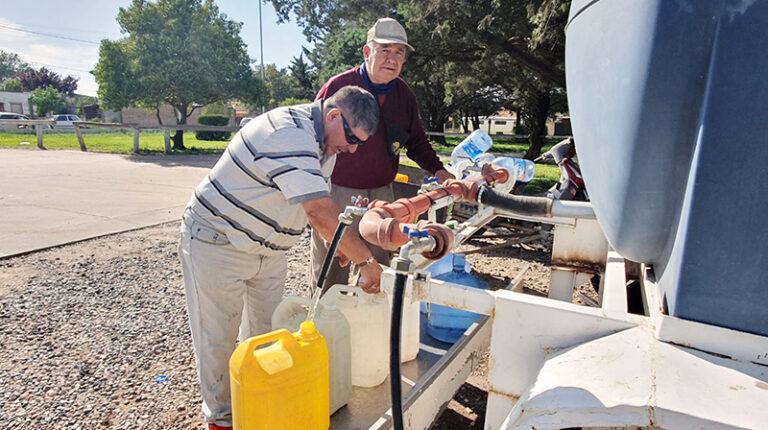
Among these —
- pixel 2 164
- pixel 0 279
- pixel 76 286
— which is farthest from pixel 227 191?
pixel 2 164

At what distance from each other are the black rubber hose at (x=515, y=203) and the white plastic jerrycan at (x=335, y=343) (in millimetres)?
834

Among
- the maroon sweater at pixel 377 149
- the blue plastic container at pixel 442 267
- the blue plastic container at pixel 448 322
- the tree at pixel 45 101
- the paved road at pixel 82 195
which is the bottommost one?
the paved road at pixel 82 195

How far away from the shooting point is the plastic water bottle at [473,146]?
12.9 feet

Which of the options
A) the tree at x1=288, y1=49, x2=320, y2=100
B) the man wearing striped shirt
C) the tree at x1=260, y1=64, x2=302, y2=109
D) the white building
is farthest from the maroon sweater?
the white building

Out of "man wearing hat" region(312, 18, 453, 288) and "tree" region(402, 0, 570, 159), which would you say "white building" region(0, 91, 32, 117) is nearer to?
"tree" region(402, 0, 570, 159)

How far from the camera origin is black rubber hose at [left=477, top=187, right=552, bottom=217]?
2.18m

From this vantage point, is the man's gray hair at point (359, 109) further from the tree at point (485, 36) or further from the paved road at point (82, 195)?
the paved road at point (82, 195)

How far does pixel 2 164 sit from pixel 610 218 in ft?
49.5

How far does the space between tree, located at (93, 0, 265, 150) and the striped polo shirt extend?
56.8 ft

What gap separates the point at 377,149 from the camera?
3139 mm

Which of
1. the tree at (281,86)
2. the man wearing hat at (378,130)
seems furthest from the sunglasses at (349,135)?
the tree at (281,86)

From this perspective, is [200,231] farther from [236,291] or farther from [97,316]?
[97,316]

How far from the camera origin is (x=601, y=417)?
109 centimetres

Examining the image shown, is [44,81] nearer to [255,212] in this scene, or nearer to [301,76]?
[301,76]
